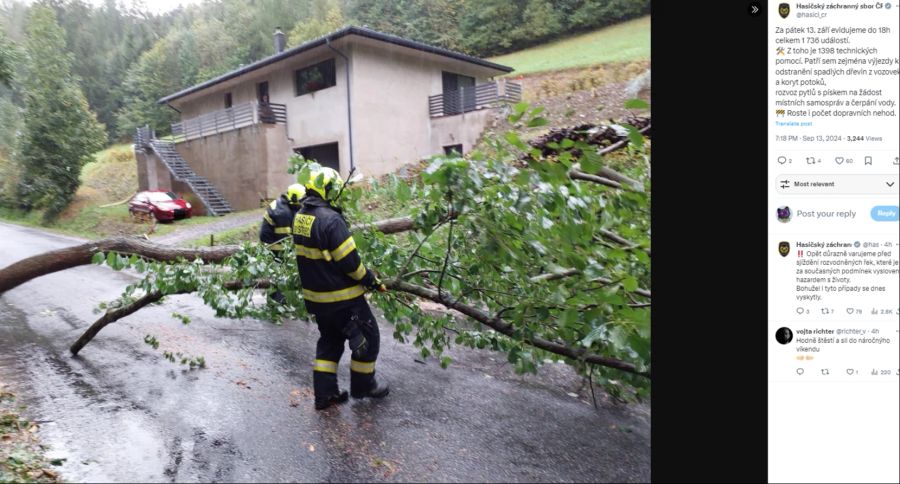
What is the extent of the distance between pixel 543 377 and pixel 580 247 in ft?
7.28

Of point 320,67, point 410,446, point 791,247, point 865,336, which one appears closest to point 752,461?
point 865,336

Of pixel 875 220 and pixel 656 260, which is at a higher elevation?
pixel 875 220

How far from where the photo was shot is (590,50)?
3084mm

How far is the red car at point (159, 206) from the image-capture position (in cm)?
417

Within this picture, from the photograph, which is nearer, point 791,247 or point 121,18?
point 791,247

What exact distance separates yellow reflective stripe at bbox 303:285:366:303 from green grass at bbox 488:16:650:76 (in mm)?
2007

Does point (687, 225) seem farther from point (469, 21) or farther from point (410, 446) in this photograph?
point (469, 21)

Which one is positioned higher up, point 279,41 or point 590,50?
point 279,41

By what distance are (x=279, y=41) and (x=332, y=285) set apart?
3764 mm

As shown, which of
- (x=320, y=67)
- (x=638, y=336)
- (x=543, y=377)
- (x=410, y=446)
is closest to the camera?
(x=638, y=336)

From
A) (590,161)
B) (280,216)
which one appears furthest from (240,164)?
(590,161)

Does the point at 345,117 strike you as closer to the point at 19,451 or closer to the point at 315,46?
the point at 315,46

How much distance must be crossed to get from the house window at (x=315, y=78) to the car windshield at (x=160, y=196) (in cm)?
368

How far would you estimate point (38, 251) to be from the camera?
3840mm
